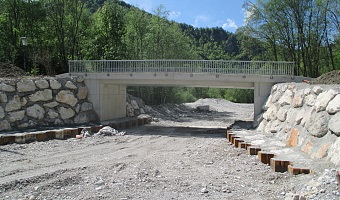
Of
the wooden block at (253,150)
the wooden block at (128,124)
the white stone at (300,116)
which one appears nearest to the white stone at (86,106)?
the wooden block at (128,124)

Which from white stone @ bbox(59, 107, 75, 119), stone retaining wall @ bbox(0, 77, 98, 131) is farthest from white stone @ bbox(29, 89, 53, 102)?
white stone @ bbox(59, 107, 75, 119)

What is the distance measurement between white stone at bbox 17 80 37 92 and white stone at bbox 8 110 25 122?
950mm

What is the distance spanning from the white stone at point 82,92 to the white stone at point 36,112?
2.08m

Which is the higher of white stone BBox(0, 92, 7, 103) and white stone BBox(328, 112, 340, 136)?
white stone BBox(0, 92, 7, 103)

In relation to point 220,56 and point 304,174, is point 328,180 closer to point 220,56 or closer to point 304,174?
point 304,174

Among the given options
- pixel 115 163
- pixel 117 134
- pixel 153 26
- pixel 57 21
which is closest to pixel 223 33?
pixel 153 26

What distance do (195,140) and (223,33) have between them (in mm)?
80758

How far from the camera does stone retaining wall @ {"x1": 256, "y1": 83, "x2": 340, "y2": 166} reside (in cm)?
694

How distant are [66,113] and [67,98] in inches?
27.5

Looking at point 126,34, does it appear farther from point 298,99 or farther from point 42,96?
point 298,99

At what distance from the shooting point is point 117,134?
14.4 m

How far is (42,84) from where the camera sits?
14.7 metres

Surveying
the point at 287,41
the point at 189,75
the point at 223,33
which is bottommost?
the point at 189,75

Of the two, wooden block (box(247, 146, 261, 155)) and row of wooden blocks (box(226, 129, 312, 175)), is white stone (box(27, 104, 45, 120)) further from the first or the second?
wooden block (box(247, 146, 261, 155))
